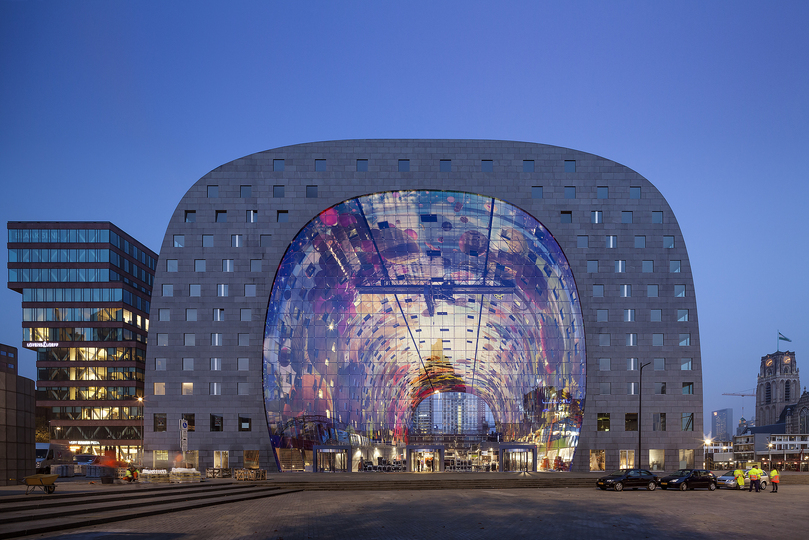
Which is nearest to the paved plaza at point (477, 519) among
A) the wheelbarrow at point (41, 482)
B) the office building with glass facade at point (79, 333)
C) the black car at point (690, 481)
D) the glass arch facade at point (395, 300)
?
the wheelbarrow at point (41, 482)

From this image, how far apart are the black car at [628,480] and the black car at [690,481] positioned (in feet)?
3.04

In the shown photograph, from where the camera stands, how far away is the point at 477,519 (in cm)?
2488

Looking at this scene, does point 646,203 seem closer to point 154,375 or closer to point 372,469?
point 372,469

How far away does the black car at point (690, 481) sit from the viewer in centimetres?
4256

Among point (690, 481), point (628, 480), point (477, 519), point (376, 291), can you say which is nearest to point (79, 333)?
point (376, 291)

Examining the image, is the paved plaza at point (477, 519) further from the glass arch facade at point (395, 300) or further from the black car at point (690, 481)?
the glass arch facade at point (395, 300)

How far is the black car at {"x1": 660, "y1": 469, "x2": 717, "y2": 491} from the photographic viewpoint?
4256cm

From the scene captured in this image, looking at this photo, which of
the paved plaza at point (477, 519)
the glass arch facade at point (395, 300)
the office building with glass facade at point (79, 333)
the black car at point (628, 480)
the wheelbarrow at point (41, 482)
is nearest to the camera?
the paved plaza at point (477, 519)

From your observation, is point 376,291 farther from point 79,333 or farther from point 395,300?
point 79,333

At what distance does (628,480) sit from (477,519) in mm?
20056

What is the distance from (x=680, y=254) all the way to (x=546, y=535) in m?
46.1

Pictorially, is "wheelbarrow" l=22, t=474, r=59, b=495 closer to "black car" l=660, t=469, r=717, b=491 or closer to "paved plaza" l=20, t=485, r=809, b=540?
"paved plaza" l=20, t=485, r=809, b=540

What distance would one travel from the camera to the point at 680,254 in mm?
61188

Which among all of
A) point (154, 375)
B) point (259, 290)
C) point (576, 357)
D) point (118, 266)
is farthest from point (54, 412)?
point (576, 357)
